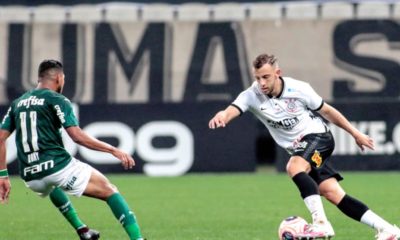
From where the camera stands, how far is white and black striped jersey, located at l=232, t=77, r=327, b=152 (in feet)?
36.5

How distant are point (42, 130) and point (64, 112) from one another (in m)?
0.29

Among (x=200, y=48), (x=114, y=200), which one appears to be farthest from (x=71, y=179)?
(x=200, y=48)

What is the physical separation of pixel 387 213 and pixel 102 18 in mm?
14138

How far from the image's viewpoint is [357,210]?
433 inches

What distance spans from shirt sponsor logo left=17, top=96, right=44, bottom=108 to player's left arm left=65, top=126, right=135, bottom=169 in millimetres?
364

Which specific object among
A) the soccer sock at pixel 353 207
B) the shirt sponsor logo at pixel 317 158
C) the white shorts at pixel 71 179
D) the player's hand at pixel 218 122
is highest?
the player's hand at pixel 218 122

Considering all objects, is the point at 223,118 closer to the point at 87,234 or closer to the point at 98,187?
the point at 98,187

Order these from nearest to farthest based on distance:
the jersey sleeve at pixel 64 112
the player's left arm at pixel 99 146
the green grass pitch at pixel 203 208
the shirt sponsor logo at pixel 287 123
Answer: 1. the player's left arm at pixel 99 146
2. the jersey sleeve at pixel 64 112
3. the shirt sponsor logo at pixel 287 123
4. the green grass pitch at pixel 203 208

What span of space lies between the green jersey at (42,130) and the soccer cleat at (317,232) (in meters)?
2.34

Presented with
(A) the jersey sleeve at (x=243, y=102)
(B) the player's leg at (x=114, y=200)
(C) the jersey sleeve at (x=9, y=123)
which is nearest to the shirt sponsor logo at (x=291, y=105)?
(A) the jersey sleeve at (x=243, y=102)

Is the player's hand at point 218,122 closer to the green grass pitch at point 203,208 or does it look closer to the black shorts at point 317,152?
the black shorts at point 317,152

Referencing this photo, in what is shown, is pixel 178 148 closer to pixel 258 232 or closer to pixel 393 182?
pixel 393 182

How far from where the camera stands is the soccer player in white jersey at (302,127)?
10.9m

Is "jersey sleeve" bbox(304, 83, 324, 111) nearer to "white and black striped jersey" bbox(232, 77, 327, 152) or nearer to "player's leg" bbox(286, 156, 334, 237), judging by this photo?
"white and black striped jersey" bbox(232, 77, 327, 152)
